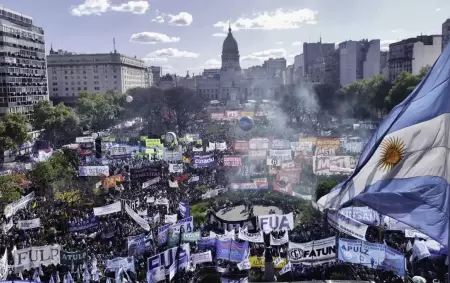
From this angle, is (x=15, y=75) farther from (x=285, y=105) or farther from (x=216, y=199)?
(x=216, y=199)

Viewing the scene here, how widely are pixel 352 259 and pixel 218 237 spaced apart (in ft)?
15.8

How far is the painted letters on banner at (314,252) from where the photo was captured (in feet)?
50.0

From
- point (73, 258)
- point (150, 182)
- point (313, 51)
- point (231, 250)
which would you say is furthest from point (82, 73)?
point (231, 250)

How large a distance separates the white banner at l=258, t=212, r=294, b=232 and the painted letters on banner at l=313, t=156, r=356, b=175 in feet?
31.3

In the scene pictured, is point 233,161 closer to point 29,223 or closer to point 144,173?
point 144,173

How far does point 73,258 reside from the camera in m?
16.9

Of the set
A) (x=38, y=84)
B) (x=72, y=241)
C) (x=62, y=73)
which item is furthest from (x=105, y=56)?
(x=72, y=241)

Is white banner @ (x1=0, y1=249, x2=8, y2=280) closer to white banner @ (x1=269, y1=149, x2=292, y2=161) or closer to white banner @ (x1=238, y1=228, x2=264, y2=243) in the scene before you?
white banner @ (x1=238, y1=228, x2=264, y2=243)

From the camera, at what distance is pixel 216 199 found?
2984 cm

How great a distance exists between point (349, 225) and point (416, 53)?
81954mm

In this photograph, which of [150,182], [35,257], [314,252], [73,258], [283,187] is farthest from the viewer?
[150,182]

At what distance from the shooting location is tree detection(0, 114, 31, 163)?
47438 mm

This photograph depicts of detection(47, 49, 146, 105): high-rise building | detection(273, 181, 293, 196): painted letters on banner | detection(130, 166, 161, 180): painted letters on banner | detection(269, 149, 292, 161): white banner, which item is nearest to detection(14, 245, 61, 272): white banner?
detection(130, 166, 161, 180): painted letters on banner

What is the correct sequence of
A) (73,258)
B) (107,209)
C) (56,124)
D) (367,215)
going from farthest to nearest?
(56,124) → (107,209) → (367,215) → (73,258)
